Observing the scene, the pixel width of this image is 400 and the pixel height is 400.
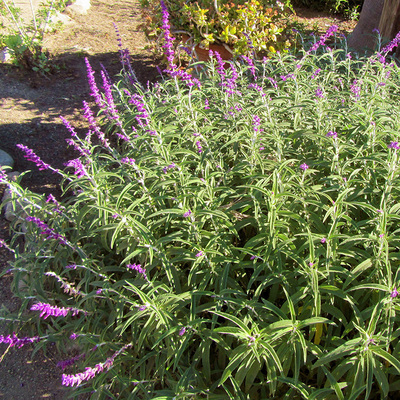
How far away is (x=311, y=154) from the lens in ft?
9.23

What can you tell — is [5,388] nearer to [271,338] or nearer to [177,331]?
[177,331]

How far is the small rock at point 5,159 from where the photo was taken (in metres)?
4.58

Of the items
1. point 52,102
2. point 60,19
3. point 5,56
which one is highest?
point 60,19

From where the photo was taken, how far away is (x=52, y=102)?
5.93 metres

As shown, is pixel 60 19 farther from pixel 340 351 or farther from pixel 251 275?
pixel 340 351

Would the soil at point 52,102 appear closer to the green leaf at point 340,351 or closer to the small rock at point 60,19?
the small rock at point 60,19

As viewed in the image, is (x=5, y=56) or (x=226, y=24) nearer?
(x=226, y=24)

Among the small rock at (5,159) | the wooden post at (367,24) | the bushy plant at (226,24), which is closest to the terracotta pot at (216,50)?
the bushy plant at (226,24)

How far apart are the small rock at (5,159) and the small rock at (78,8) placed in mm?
5732

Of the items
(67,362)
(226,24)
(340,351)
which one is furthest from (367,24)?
(67,362)

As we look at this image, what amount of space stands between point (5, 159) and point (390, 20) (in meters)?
5.28

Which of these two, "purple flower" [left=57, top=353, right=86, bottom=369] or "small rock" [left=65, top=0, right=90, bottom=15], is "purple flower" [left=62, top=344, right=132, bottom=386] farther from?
"small rock" [left=65, top=0, right=90, bottom=15]

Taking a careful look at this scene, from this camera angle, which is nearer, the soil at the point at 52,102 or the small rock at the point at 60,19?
the soil at the point at 52,102

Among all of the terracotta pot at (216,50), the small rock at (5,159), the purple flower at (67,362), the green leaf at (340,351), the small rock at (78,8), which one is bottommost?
the purple flower at (67,362)
